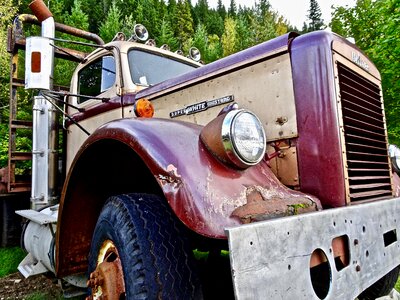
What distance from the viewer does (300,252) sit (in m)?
1.28

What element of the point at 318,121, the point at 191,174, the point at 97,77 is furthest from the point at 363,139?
the point at 97,77

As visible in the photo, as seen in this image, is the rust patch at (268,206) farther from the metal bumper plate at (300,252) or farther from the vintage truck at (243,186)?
the metal bumper plate at (300,252)

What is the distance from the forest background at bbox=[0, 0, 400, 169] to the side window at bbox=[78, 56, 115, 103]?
18.5 ft

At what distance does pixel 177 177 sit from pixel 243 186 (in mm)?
306

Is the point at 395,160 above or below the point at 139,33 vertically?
below

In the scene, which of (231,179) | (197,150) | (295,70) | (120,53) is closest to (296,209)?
(231,179)

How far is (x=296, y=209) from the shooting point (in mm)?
1529

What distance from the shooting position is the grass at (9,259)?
391cm

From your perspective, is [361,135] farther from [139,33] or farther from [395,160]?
[139,33]

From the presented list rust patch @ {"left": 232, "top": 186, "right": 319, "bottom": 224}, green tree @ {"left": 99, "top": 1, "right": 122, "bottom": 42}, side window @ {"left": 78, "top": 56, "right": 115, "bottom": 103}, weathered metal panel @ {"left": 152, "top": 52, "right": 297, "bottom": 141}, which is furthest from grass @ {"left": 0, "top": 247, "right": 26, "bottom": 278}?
green tree @ {"left": 99, "top": 1, "right": 122, "bottom": 42}

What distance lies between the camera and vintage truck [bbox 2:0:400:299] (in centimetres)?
132

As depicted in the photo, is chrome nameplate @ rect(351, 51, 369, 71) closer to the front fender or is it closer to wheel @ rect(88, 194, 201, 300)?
the front fender

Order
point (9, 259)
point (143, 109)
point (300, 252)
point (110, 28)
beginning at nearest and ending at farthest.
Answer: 1. point (300, 252)
2. point (143, 109)
3. point (9, 259)
4. point (110, 28)

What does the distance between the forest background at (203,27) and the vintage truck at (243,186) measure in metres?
6.29
